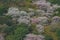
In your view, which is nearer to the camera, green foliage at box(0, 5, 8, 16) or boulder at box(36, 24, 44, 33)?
boulder at box(36, 24, 44, 33)

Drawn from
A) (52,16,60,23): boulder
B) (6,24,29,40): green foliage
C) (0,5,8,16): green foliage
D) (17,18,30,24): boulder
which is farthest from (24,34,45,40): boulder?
(0,5,8,16): green foliage

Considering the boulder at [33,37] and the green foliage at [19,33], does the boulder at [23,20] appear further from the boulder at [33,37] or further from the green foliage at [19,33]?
the boulder at [33,37]

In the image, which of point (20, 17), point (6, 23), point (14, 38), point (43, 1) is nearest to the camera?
point (14, 38)

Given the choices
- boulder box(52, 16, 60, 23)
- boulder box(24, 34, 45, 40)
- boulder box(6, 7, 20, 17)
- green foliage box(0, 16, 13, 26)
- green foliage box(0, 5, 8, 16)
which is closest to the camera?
boulder box(24, 34, 45, 40)

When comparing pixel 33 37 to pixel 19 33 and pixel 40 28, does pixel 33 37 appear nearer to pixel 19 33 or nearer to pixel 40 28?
pixel 19 33

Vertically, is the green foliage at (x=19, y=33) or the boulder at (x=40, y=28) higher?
the green foliage at (x=19, y=33)

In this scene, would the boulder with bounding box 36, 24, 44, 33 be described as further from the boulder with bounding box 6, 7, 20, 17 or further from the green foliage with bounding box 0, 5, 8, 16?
the green foliage with bounding box 0, 5, 8, 16

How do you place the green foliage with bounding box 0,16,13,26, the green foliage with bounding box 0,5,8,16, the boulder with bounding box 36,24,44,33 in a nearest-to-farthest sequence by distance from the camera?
the boulder with bounding box 36,24,44,33, the green foliage with bounding box 0,16,13,26, the green foliage with bounding box 0,5,8,16

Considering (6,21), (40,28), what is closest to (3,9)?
(6,21)

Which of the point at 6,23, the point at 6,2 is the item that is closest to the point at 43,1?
the point at 6,2

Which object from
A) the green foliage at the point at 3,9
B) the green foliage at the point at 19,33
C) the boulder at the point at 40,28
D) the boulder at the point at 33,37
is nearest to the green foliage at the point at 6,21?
the green foliage at the point at 19,33

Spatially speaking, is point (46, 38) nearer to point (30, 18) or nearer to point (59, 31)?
point (59, 31)
